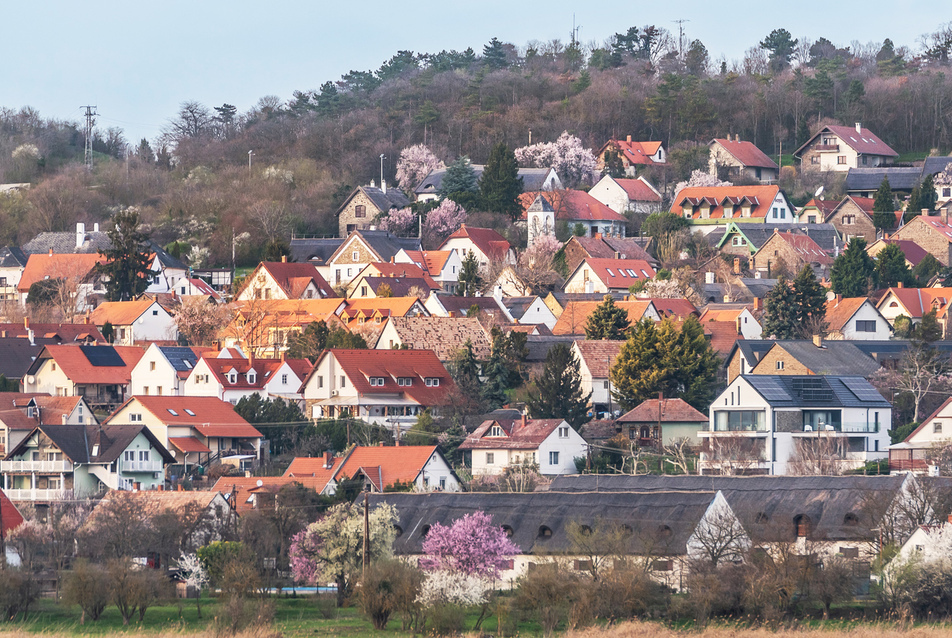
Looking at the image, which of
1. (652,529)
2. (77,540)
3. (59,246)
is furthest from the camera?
(59,246)

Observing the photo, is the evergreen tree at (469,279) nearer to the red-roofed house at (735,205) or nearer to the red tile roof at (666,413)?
the red-roofed house at (735,205)

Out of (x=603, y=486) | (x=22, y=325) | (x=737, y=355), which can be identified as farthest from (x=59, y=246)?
(x=603, y=486)

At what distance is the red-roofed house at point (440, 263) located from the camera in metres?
89.8

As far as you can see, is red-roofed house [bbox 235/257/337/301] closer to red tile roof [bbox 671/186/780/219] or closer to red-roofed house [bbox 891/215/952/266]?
red tile roof [bbox 671/186/780/219]

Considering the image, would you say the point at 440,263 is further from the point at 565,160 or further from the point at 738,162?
the point at 738,162

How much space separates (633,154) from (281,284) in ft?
109

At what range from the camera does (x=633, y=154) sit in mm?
109562

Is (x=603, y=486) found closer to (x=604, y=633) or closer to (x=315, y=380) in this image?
(x=604, y=633)

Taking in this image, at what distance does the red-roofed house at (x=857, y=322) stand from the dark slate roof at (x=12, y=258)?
48431 millimetres

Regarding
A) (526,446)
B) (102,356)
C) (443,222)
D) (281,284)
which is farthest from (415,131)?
(526,446)

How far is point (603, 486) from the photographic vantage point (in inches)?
1981

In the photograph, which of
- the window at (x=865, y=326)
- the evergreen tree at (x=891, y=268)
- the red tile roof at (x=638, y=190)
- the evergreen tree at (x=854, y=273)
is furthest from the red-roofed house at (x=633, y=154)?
the window at (x=865, y=326)

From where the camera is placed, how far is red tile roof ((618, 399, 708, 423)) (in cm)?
6019

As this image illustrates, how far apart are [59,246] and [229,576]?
63734 mm
